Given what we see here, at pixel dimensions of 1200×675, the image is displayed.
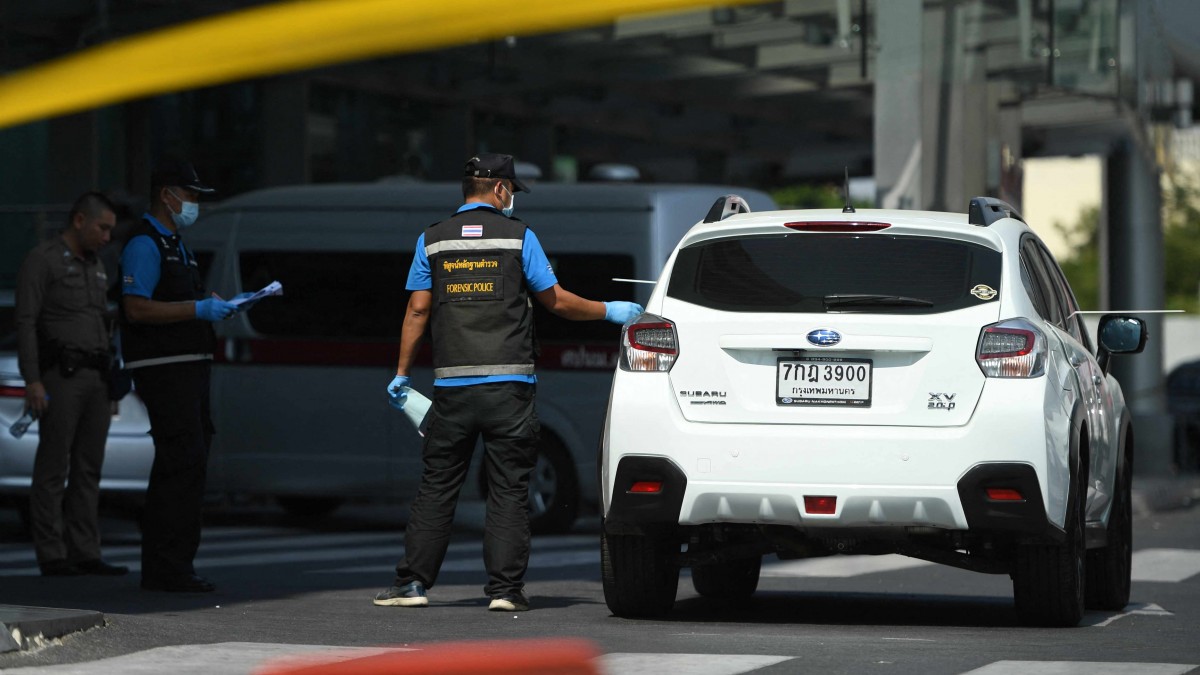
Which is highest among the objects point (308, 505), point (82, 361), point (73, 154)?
point (73, 154)

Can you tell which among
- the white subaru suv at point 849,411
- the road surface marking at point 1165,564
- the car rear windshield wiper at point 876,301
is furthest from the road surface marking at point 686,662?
the road surface marking at point 1165,564

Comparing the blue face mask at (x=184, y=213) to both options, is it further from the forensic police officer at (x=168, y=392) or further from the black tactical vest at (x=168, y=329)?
the forensic police officer at (x=168, y=392)

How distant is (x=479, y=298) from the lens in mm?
→ 8742

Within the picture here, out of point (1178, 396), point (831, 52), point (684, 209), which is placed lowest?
point (1178, 396)

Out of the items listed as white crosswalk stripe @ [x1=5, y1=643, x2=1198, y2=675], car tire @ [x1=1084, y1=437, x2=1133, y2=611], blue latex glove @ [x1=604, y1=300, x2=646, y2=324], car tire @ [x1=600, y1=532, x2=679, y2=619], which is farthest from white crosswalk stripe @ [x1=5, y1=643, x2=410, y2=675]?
car tire @ [x1=1084, y1=437, x2=1133, y2=611]

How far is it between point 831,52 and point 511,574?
14.3 meters

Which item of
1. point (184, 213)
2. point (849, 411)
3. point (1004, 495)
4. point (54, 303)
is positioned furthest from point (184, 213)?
point (1004, 495)

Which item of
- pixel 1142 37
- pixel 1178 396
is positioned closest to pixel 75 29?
pixel 1142 37

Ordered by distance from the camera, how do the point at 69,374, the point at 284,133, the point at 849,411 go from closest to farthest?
the point at 849,411 < the point at 69,374 < the point at 284,133

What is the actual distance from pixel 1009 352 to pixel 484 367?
2.13 meters

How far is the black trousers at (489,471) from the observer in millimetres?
8703

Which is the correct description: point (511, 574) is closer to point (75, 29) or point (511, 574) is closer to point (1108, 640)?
point (1108, 640)

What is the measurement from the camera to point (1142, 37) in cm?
2403

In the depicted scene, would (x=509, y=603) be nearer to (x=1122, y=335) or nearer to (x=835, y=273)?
(x=835, y=273)
